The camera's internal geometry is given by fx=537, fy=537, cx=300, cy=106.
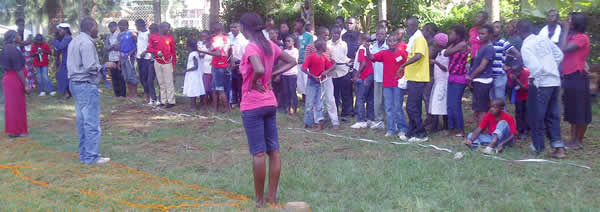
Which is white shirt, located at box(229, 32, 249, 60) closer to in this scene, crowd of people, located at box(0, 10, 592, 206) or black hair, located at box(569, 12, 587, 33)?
crowd of people, located at box(0, 10, 592, 206)

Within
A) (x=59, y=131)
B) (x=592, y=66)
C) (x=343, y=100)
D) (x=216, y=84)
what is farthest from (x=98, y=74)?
(x=592, y=66)

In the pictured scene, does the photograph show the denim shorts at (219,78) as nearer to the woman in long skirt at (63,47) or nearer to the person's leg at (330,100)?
the person's leg at (330,100)

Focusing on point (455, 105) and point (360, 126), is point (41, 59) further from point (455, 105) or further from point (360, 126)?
point (455, 105)

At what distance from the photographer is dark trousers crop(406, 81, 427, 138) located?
7.80 meters

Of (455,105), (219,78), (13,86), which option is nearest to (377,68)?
(455,105)

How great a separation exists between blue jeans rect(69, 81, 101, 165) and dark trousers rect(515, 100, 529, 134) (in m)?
6.00

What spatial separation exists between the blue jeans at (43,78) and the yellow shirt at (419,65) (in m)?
9.73

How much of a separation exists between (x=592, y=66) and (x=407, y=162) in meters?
5.76

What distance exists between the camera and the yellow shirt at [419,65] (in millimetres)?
7586

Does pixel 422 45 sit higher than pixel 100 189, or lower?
higher

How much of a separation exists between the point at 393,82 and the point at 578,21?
2564 millimetres

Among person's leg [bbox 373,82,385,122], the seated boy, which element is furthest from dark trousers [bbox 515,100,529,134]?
person's leg [bbox 373,82,385,122]

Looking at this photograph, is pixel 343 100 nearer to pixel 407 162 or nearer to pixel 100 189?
pixel 407 162

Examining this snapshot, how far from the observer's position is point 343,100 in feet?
33.6
